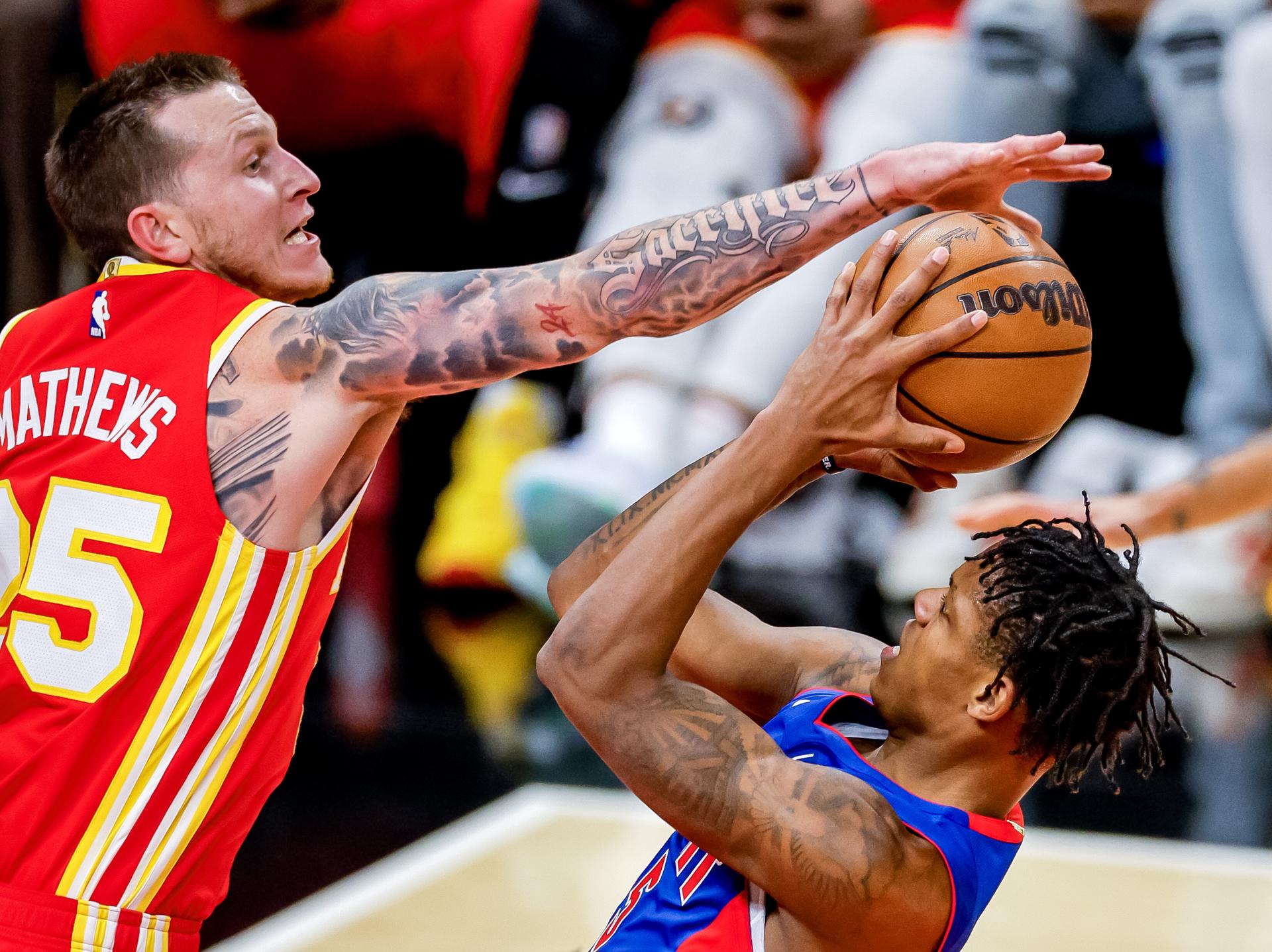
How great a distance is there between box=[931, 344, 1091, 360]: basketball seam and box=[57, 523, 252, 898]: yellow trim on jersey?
A: 3.21ft

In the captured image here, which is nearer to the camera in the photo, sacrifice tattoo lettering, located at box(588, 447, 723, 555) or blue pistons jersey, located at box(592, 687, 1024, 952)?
blue pistons jersey, located at box(592, 687, 1024, 952)

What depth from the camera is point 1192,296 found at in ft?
20.3

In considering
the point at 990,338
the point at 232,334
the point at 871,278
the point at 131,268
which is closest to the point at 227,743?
the point at 232,334

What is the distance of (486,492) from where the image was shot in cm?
675

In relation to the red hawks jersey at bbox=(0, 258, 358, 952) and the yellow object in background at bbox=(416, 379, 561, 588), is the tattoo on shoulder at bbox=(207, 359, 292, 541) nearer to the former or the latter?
the red hawks jersey at bbox=(0, 258, 358, 952)

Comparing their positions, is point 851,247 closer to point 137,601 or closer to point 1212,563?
point 1212,563

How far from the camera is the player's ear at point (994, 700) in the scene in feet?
6.35

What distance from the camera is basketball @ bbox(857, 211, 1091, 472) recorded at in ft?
6.51

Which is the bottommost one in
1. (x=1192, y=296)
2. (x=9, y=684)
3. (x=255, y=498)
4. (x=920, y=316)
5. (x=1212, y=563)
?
(x=1212, y=563)

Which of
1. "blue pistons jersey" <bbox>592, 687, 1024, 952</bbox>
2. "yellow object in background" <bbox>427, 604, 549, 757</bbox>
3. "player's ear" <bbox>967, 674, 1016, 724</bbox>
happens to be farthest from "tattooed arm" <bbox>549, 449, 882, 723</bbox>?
"yellow object in background" <bbox>427, 604, 549, 757</bbox>

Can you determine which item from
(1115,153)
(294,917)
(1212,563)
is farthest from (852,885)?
(1115,153)

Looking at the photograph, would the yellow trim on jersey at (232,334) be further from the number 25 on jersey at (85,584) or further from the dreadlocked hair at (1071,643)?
the dreadlocked hair at (1071,643)

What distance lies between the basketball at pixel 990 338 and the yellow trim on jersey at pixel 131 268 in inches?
37.4

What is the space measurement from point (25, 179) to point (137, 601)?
5.20 m
